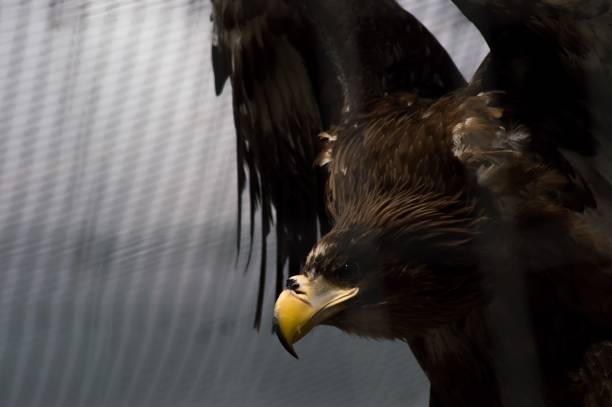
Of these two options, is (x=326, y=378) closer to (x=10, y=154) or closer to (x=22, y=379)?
(x=22, y=379)

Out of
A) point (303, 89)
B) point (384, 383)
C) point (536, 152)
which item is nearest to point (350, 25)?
point (303, 89)

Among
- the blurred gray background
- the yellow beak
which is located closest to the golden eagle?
the yellow beak

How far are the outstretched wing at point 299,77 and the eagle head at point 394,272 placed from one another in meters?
0.26

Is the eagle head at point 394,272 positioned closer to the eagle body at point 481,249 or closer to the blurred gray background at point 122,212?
the eagle body at point 481,249

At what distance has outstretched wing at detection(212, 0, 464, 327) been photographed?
50.5 inches

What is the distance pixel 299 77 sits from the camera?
4.51ft

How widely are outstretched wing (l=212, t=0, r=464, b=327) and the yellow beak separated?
33cm

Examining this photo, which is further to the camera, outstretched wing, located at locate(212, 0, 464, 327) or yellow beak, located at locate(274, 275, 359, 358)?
outstretched wing, located at locate(212, 0, 464, 327)

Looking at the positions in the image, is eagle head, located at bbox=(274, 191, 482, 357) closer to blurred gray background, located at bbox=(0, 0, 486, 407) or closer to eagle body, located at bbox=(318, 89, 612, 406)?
eagle body, located at bbox=(318, 89, 612, 406)

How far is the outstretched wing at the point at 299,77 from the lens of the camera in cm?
128

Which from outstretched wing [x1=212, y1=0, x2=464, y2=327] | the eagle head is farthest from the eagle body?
outstretched wing [x1=212, y1=0, x2=464, y2=327]

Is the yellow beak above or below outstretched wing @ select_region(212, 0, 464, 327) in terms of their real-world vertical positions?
below

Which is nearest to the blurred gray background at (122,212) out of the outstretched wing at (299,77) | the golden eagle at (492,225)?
the outstretched wing at (299,77)

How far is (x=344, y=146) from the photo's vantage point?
4.00 ft
